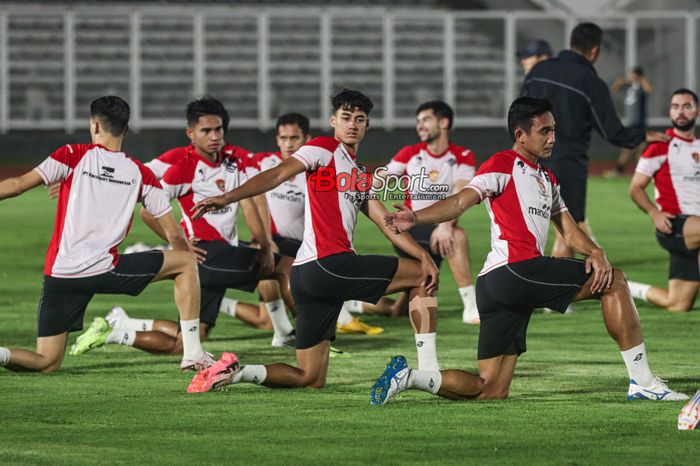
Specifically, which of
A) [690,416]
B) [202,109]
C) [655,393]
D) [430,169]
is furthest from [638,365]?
[430,169]

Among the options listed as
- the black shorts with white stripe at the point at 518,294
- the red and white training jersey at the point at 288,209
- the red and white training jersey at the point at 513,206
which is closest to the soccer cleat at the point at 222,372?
the black shorts with white stripe at the point at 518,294

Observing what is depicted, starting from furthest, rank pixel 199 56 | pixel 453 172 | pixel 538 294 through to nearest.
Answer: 1. pixel 199 56
2. pixel 453 172
3. pixel 538 294

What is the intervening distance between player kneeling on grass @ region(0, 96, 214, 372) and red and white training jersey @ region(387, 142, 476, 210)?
3.76 meters

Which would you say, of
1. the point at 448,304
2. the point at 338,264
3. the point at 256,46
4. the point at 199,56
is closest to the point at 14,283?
the point at 448,304

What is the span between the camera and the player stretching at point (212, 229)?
10.5 meters

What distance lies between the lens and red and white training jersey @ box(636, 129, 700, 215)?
40.9 feet

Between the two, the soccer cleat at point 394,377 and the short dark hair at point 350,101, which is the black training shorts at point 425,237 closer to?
the short dark hair at point 350,101

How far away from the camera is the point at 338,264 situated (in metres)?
8.21

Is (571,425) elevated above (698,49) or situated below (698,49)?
below

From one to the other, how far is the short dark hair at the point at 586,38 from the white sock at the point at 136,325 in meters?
4.33

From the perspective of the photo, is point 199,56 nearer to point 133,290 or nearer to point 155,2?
point 155,2

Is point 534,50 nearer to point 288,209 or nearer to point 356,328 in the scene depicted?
point 288,209

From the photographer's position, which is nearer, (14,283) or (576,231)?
(576,231)

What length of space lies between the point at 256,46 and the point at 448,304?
23.6 metres
